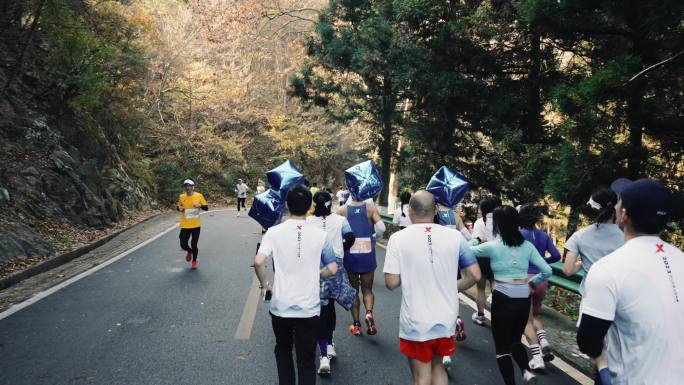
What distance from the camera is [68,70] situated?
1697 centimetres

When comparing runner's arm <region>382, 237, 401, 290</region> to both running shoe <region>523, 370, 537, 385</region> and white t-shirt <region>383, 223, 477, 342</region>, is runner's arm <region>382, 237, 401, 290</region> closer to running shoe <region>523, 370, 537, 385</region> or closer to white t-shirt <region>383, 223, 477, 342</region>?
white t-shirt <region>383, 223, 477, 342</region>

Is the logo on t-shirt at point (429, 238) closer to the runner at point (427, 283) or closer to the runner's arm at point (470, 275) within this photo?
the runner at point (427, 283)

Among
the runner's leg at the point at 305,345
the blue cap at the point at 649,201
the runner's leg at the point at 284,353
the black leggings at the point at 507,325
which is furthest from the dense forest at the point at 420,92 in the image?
the runner's leg at the point at 284,353

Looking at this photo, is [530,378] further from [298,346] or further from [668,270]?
[668,270]

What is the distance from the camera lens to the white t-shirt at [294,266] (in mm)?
3986

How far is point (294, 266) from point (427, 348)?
1252 millimetres

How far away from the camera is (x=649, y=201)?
2.26 metres

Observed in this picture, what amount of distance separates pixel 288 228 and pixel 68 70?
652 inches

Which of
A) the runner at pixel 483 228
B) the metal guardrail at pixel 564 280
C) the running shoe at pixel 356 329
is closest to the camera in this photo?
the running shoe at pixel 356 329

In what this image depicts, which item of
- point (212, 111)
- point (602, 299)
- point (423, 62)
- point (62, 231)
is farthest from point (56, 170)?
point (212, 111)

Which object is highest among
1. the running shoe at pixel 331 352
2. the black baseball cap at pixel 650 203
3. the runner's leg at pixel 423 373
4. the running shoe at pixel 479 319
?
the black baseball cap at pixel 650 203

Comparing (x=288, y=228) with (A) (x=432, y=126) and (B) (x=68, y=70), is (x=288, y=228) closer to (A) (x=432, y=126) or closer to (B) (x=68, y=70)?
(A) (x=432, y=126)

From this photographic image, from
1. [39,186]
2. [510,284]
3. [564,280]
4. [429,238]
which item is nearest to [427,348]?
[429,238]

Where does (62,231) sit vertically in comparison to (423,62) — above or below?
below
